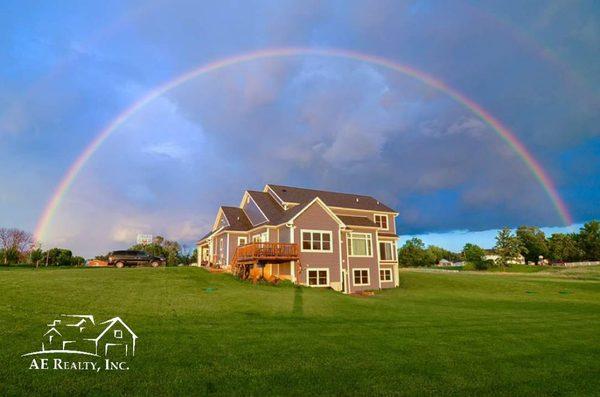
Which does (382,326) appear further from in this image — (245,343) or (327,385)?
(327,385)

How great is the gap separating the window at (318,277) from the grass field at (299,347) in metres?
10.2

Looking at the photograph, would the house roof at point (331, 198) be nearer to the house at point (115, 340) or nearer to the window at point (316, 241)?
the window at point (316, 241)

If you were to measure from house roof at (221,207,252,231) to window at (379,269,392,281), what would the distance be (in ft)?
44.8

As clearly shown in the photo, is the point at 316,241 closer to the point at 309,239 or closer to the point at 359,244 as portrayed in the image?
the point at 309,239

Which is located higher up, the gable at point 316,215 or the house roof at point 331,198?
the house roof at point 331,198

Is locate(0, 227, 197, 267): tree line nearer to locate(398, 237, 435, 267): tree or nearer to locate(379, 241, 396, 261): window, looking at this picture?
locate(379, 241, 396, 261): window

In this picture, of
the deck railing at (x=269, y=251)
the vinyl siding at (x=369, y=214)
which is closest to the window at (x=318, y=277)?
the deck railing at (x=269, y=251)

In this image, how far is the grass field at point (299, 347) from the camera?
6613mm

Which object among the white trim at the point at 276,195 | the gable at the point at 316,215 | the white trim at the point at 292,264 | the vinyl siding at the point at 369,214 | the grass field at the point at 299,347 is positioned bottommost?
the grass field at the point at 299,347

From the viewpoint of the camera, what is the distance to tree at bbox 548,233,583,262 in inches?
3868

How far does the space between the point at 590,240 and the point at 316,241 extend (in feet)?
346

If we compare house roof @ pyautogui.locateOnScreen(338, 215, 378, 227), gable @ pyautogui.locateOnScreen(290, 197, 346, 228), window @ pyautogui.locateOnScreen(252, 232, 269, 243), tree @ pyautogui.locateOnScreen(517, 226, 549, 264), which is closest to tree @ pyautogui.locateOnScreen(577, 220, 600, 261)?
tree @ pyautogui.locateOnScreen(517, 226, 549, 264)

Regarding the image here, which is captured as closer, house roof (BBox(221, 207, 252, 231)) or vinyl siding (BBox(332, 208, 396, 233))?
house roof (BBox(221, 207, 252, 231))

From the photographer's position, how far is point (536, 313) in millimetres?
17844
